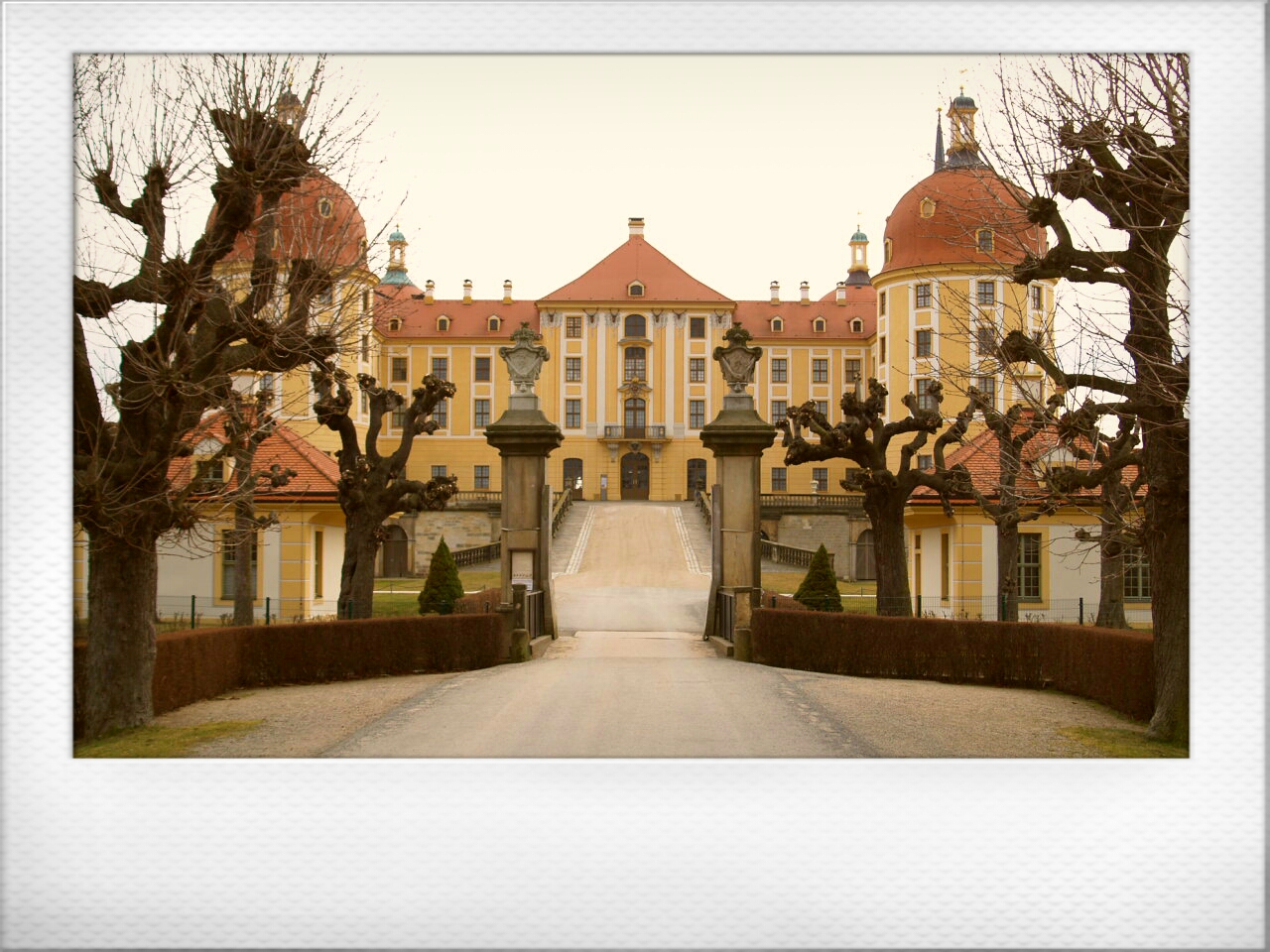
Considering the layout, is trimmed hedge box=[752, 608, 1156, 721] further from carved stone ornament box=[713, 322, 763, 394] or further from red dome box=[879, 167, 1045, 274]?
red dome box=[879, 167, 1045, 274]

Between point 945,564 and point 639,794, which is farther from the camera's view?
point 945,564

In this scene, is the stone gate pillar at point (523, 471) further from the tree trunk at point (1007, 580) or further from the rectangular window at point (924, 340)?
the rectangular window at point (924, 340)

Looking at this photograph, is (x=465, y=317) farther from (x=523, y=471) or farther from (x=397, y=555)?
(x=523, y=471)

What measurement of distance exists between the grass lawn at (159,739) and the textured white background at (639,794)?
1208 millimetres

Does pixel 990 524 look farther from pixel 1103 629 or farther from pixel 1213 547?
pixel 1213 547

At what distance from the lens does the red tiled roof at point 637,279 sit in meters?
37.4

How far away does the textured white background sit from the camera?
5.87 meters

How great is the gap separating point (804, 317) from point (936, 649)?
30.8 meters

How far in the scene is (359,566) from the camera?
13.7 m

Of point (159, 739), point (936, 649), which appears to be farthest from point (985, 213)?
point (159, 739)

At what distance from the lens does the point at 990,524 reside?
17625 mm

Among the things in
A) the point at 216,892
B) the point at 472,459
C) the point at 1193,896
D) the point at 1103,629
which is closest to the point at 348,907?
the point at 216,892

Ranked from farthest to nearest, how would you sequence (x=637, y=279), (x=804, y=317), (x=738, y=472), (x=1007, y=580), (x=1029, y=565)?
(x=804, y=317), (x=637, y=279), (x=1029, y=565), (x=1007, y=580), (x=738, y=472)

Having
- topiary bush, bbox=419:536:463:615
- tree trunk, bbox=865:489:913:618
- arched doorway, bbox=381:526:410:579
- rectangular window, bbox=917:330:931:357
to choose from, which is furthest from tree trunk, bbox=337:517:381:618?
arched doorway, bbox=381:526:410:579
